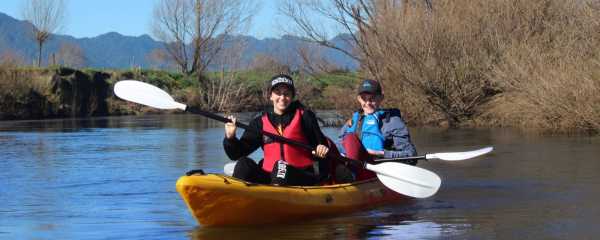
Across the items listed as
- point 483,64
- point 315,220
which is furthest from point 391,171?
point 483,64

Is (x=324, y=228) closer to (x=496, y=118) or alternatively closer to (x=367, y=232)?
(x=367, y=232)

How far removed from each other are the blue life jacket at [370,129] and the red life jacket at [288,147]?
4.35ft

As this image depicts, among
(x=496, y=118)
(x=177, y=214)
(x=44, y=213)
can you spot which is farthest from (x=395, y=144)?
(x=496, y=118)

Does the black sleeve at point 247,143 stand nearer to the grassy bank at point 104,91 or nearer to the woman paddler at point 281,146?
the woman paddler at point 281,146

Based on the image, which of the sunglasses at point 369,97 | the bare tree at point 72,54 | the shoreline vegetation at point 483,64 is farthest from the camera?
the bare tree at point 72,54

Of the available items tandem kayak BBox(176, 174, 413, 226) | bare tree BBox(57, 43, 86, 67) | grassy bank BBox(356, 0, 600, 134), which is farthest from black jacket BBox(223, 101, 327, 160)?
bare tree BBox(57, 43, 86, 67)

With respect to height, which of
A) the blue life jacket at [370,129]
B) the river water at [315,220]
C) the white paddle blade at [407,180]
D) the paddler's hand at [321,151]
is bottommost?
the river water at [315,220]

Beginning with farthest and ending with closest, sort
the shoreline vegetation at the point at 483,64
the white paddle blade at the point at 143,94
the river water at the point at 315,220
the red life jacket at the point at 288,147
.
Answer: the shoreline vegetation at the point at 483,64, the white paddle blade at the point at 143,94, the red life jacket at the point at 288,147, the river water at the point at 315,220

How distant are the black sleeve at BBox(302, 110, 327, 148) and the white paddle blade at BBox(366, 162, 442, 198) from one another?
827 millimetres

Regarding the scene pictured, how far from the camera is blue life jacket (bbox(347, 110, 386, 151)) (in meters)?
9.46

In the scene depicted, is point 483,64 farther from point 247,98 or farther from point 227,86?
point 227,86

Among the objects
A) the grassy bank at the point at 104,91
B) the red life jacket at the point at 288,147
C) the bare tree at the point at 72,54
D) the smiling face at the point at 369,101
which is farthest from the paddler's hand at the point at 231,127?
the bare tree at the point at 72,54

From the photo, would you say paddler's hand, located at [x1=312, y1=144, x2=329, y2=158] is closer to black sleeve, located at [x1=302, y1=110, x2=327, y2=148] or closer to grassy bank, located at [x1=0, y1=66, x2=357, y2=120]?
black sleeve, located at [x1=302, y1=110, x2=327, y2=148]

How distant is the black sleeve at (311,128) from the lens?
26.6ft
